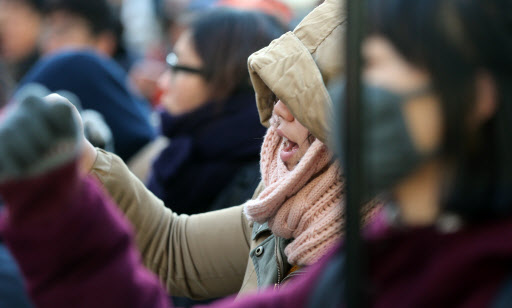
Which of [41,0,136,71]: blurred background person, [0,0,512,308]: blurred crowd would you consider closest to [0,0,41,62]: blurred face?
[41,0,136,71]: blurred background person

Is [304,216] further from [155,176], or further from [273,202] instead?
[155,176]

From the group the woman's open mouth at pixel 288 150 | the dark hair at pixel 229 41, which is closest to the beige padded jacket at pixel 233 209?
the woman's open mouth at pixel 288 150

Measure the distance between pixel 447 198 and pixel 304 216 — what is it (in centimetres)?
65

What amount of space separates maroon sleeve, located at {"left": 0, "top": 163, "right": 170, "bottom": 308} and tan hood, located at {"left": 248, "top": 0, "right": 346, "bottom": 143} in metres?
0.56

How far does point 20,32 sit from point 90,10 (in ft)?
1.56

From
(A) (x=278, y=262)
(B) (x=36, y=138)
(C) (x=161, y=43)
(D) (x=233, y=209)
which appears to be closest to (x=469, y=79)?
(B) (x=36, y=138)

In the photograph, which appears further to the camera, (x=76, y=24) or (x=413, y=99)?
(x=76, y=24)

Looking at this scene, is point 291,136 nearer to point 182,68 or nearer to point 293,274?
point 293,274

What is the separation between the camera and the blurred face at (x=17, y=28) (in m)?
4.05

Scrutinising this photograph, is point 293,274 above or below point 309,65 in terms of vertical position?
below

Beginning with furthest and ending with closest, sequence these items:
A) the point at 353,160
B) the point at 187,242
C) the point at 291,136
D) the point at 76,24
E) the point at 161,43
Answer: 1. the point at 161,43
2. the point at 76,24
3. the point at 187,242
4. the point at 291,136
5. the point at 353,160

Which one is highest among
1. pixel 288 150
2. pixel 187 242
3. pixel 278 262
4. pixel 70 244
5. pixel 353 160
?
pixel 353 160

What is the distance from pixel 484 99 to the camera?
94 centimetres

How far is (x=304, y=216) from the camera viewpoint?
1571 mm
